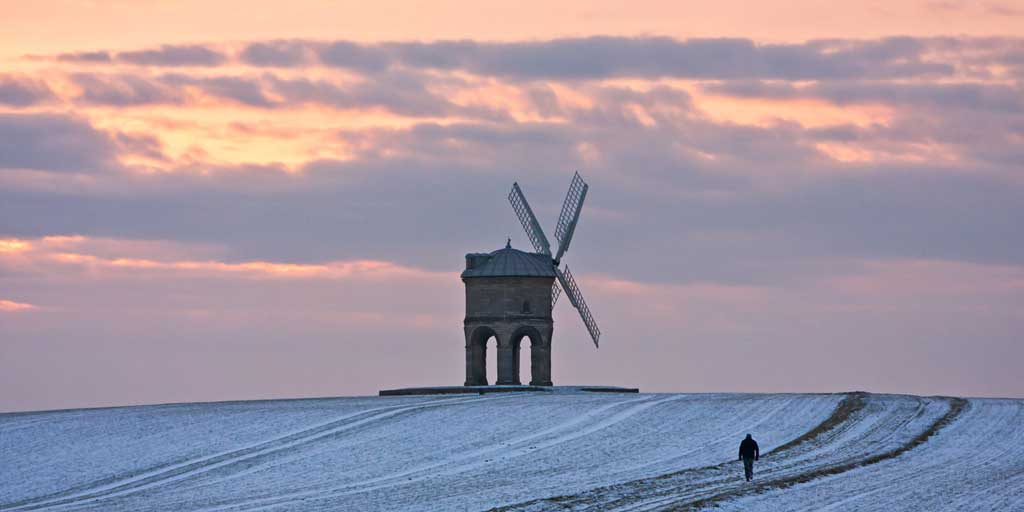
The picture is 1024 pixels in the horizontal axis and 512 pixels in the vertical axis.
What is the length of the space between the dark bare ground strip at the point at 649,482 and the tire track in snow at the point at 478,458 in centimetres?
639

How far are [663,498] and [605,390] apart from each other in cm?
4363

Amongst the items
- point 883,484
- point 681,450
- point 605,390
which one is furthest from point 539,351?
point 883,484

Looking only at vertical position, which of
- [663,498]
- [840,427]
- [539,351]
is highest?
[539,351]

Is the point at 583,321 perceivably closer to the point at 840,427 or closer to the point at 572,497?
the point at 840,427

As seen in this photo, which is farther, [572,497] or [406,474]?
[406,474]

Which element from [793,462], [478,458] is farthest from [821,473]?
[478,458]

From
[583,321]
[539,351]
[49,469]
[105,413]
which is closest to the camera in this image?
[49,469]

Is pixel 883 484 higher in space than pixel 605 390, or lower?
lower

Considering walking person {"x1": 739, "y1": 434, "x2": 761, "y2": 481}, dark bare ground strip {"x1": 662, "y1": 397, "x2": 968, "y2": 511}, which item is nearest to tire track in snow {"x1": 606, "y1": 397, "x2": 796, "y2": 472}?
dark bare ground strip {"x1": 662, "y1": 397, "x2": 968, "y2": 511}

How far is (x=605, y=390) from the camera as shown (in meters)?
91.6

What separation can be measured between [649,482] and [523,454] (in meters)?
9.24

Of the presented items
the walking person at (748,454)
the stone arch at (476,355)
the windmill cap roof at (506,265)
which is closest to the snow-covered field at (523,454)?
the walking person at (748,454)

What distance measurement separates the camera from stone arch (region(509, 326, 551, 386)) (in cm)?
9007

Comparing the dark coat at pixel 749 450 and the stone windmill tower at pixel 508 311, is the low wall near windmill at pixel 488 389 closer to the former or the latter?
the stone windmill tower at pixel 508 311
